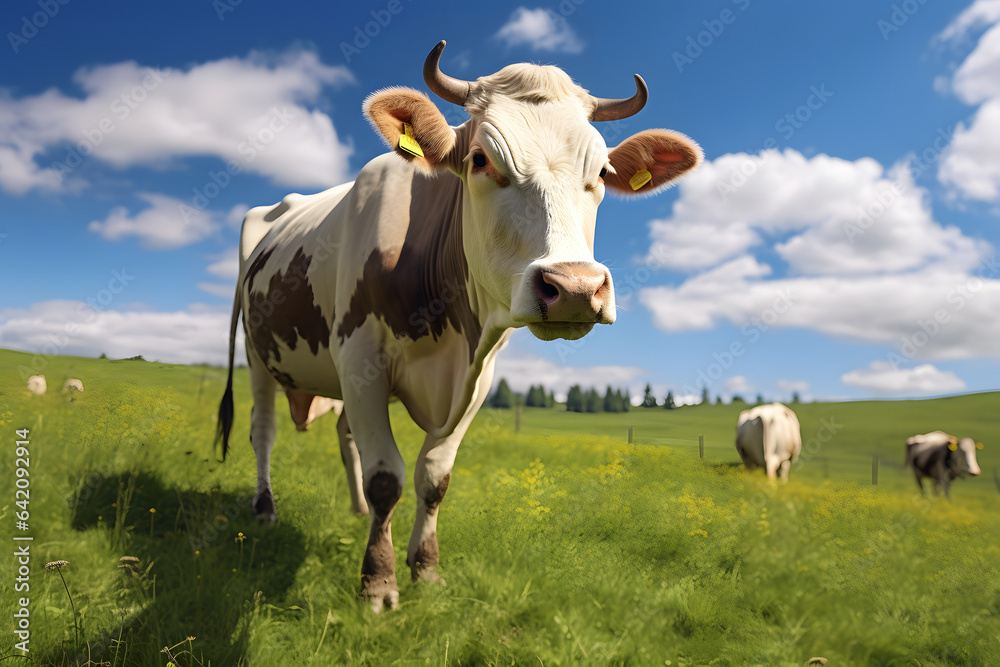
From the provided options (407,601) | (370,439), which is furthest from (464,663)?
(370,439)

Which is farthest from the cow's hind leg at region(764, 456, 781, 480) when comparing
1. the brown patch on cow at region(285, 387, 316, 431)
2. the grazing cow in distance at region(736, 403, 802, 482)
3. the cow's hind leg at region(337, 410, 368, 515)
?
the brown patch on cow at region(285, 387, 316, 431)

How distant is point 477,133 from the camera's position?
314 centimetres

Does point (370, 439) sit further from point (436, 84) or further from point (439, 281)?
point (436, 84)

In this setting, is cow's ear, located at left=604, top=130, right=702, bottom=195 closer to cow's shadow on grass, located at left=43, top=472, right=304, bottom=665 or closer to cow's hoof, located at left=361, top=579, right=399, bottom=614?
cow's hoof, located at left=361, top=579, right=399, bottom=614

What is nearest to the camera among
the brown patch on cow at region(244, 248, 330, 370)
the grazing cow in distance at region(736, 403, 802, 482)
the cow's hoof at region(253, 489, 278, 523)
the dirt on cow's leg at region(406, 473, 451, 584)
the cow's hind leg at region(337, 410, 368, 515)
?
the dirt on cow's leg at region(406, 473, 451, 584)

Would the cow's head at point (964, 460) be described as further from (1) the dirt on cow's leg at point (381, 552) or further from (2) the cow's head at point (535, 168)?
(1) the dirt on cow's leg at point (381, 552)

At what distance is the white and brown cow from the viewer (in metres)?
2.86

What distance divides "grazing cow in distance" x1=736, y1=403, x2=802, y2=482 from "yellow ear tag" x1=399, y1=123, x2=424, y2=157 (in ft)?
43.5

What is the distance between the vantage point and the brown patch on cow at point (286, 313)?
4.79m

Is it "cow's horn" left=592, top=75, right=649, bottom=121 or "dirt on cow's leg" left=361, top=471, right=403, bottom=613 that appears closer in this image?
"cow's horn" left=592, top=75, right=649, bottom=121

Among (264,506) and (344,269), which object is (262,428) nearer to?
(264,506)

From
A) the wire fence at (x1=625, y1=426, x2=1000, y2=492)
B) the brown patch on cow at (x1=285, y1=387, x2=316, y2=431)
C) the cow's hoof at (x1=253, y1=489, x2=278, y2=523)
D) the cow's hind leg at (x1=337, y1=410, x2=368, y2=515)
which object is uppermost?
the brown patch on cow at (x1=285, y1=387, x2=316, y2=431)

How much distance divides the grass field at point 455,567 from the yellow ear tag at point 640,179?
2.82 m

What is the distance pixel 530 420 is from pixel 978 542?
16611 mm
